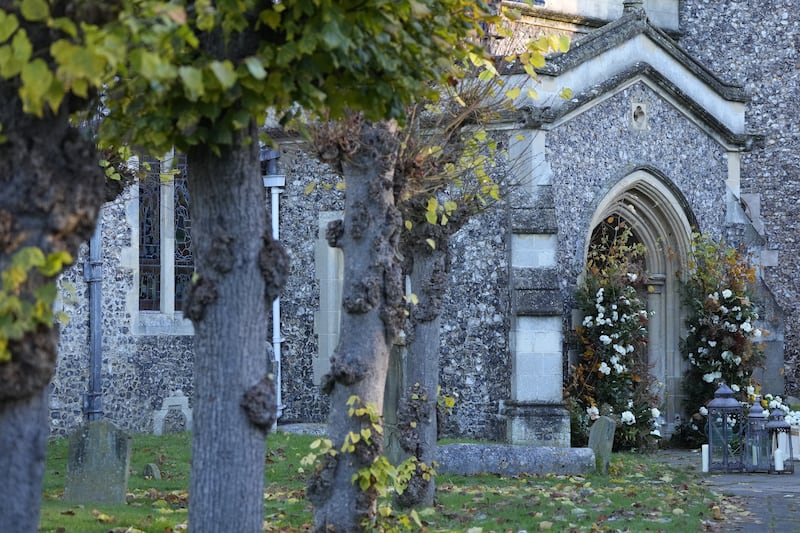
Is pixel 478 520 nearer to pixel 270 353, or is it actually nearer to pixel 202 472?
pixel 202 472

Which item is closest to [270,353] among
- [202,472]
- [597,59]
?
[597,59]

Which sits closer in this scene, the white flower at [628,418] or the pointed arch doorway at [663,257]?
the white flower at [628,418]

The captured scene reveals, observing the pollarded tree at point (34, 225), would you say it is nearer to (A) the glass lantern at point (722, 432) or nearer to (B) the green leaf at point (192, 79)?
(B) the green leaf at point (192, 79)

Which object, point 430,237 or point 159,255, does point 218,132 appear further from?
point 159,255

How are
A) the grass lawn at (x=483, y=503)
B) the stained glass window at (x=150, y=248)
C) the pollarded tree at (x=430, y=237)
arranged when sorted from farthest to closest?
the stained glass window at (x=150, y=248), the pollarded tree at (x=430, y=237), the grass lawn at (x=483, y=503)

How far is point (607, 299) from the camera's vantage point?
1730 cm

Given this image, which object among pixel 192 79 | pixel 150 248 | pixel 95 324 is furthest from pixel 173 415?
pixel 192 79

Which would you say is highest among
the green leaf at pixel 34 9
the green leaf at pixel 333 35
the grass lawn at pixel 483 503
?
the green leaf at pixel 333 35

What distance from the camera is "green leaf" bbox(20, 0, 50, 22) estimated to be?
4.68m

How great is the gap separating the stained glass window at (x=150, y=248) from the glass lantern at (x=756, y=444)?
9.17 metres

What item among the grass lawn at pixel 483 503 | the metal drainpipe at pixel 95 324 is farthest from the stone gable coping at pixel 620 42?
the metal drainpipe at pixel 95 324

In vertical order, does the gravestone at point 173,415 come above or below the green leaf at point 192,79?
below

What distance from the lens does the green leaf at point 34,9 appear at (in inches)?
184

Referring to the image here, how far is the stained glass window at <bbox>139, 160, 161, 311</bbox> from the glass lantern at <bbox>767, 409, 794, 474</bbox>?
940 centimetres
